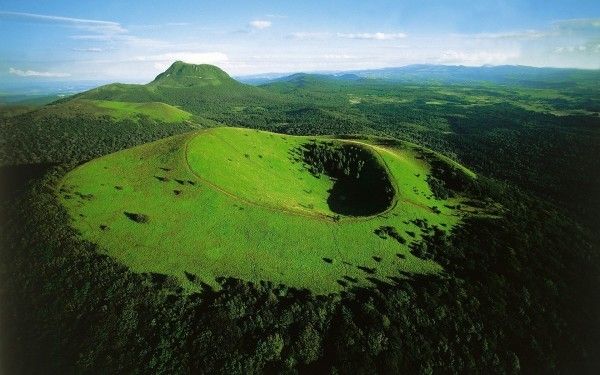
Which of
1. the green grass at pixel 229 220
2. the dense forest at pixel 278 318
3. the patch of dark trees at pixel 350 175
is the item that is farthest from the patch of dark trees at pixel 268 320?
the patch of dark trees at pixel 350 175

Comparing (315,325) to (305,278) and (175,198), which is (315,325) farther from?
(175,198)

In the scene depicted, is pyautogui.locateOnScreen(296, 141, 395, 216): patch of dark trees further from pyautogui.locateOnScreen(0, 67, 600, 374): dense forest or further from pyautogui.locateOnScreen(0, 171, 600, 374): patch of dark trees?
pyautogui.locateOnScreen(0, 171, 600, 374): patch of dark trees

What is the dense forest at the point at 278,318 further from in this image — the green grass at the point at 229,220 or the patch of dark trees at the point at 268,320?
the green grass at the point at 229,220

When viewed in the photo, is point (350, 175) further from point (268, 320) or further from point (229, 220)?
point (268, 320)

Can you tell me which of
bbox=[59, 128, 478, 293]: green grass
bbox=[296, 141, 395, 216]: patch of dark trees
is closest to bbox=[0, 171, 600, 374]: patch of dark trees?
bbox=[59, 128, 478, 293]: green grass

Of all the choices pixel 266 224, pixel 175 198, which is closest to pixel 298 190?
pixel 266 224

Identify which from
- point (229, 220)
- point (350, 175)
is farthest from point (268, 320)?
point (350, 175)
